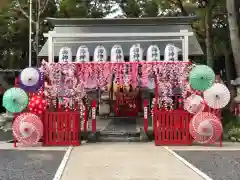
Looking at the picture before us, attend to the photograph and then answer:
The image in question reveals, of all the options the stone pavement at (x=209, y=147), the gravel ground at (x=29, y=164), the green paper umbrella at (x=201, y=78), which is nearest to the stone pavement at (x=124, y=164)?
the gravel ground at (x=29, y=164)

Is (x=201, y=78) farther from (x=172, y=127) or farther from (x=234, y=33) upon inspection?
(x=234, y=33)

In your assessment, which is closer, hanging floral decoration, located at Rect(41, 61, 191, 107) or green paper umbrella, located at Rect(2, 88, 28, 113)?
green paper umbrella, located at Rect(2, 88, 28, 113)

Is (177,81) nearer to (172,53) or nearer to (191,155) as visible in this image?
(172,53)

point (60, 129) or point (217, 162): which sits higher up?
point (60, 129)

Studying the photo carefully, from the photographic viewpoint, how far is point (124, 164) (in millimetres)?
10055

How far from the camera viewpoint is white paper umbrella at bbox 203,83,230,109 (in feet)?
42.4

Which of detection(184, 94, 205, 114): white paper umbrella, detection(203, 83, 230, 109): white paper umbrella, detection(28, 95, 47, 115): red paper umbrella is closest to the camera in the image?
detection(203, 83, 230, 109): white paper umbrella

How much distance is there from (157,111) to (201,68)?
1.97 meters

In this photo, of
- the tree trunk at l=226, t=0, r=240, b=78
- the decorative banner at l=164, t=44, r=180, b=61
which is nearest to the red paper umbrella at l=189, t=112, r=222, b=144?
the decorative banner at l=164, t=44, r=180, b=61

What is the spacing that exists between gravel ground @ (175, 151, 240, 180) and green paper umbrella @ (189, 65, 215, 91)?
213 centimetres

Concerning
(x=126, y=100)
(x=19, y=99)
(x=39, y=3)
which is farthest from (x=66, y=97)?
(x=39, y=3)

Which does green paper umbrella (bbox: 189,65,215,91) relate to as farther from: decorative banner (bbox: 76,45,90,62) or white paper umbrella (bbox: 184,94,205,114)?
decorative banner (bbox: 76,45,90,62)

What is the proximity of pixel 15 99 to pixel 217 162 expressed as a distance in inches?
248

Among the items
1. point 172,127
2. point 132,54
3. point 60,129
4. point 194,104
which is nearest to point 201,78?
→ point 194,104
